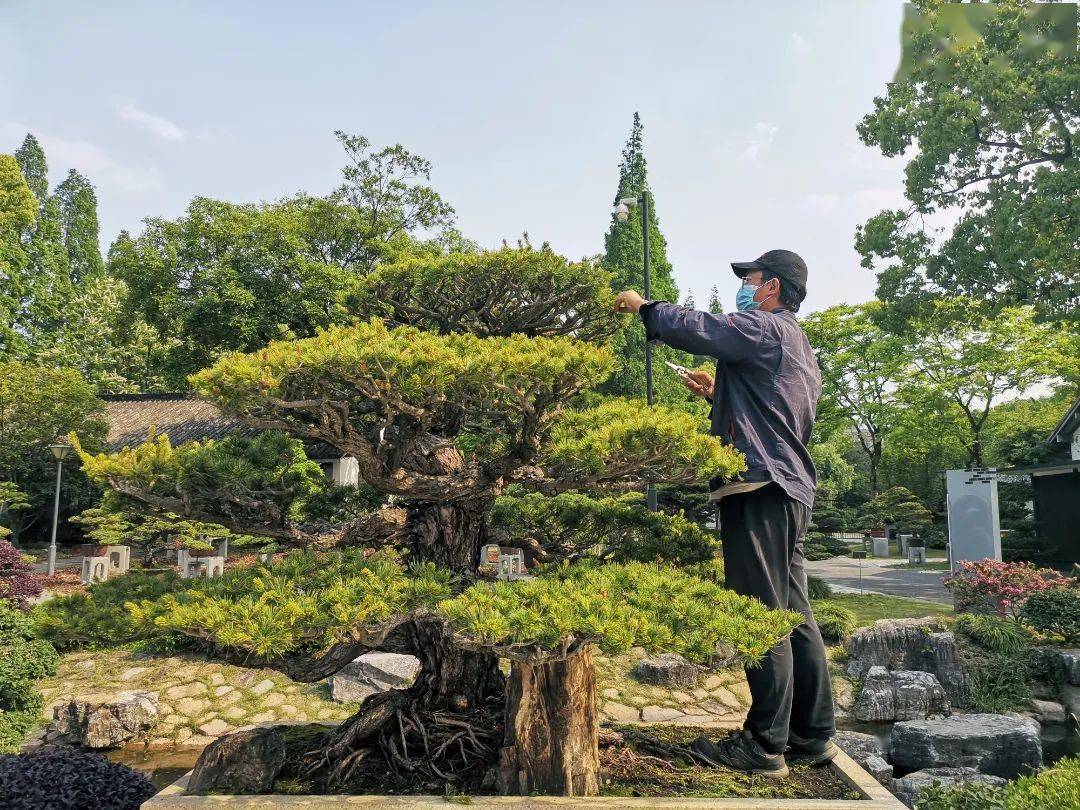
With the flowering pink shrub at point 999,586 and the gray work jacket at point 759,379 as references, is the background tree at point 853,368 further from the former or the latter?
the gray work jacket at point 759,379

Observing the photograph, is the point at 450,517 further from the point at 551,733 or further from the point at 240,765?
the point at 240,765

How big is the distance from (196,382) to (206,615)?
94 cm

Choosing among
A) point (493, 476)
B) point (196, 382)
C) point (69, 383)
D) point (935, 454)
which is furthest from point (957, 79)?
point (69, 383)

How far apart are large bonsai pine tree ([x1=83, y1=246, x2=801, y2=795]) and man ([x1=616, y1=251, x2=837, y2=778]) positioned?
208 mm

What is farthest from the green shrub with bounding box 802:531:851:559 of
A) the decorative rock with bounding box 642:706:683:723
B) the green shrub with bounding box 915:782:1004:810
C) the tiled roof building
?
the tiled roof building

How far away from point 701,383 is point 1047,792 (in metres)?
2.36

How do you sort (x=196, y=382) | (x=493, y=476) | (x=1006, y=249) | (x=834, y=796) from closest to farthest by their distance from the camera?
(x=196, y=382) → (x=834, y=796) → (x=493, y=476) → (x=1006, y=249)

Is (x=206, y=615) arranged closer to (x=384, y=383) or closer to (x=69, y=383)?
(x=384, y=383)

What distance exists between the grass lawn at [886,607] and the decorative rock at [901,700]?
107 inches

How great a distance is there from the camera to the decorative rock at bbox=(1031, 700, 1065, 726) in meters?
7.79

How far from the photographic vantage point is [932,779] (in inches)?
204

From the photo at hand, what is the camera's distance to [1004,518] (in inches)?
772

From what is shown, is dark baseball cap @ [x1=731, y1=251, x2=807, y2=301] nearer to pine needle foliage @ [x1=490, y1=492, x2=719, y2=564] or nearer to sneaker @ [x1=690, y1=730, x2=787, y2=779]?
pine needle foliage @ [x1=490, y1=492, x2=719, y2=564]

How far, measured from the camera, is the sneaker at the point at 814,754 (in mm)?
3664
